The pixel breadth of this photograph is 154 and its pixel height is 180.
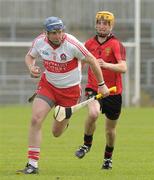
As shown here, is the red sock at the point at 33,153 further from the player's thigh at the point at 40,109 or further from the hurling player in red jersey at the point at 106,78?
the hurling player in red jersey at the point at 106,78

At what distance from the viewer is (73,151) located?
16.1 meters

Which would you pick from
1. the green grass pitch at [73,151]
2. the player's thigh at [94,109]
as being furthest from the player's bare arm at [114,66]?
the green grass pitch at [73,151]

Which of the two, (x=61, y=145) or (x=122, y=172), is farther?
(x=61, y=145)

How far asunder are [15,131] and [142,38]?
16.7m

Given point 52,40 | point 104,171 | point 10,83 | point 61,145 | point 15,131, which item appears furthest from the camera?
point 10,83

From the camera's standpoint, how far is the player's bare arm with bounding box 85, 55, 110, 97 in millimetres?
11734

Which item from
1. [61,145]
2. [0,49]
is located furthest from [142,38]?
[61,145]

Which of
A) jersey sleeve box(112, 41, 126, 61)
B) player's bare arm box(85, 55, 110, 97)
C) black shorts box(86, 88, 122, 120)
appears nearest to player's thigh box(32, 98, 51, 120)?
player's bare arm box(85, 55, 110, 97)

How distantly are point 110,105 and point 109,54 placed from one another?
0.77 meters

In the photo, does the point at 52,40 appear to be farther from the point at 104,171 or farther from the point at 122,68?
the point at 104,171

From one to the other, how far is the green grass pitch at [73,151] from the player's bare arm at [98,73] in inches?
44.8

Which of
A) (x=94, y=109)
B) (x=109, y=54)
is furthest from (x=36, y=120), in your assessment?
(x=109, y=54)

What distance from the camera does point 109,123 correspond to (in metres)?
13.0

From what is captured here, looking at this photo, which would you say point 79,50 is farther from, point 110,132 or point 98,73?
point 110,132
